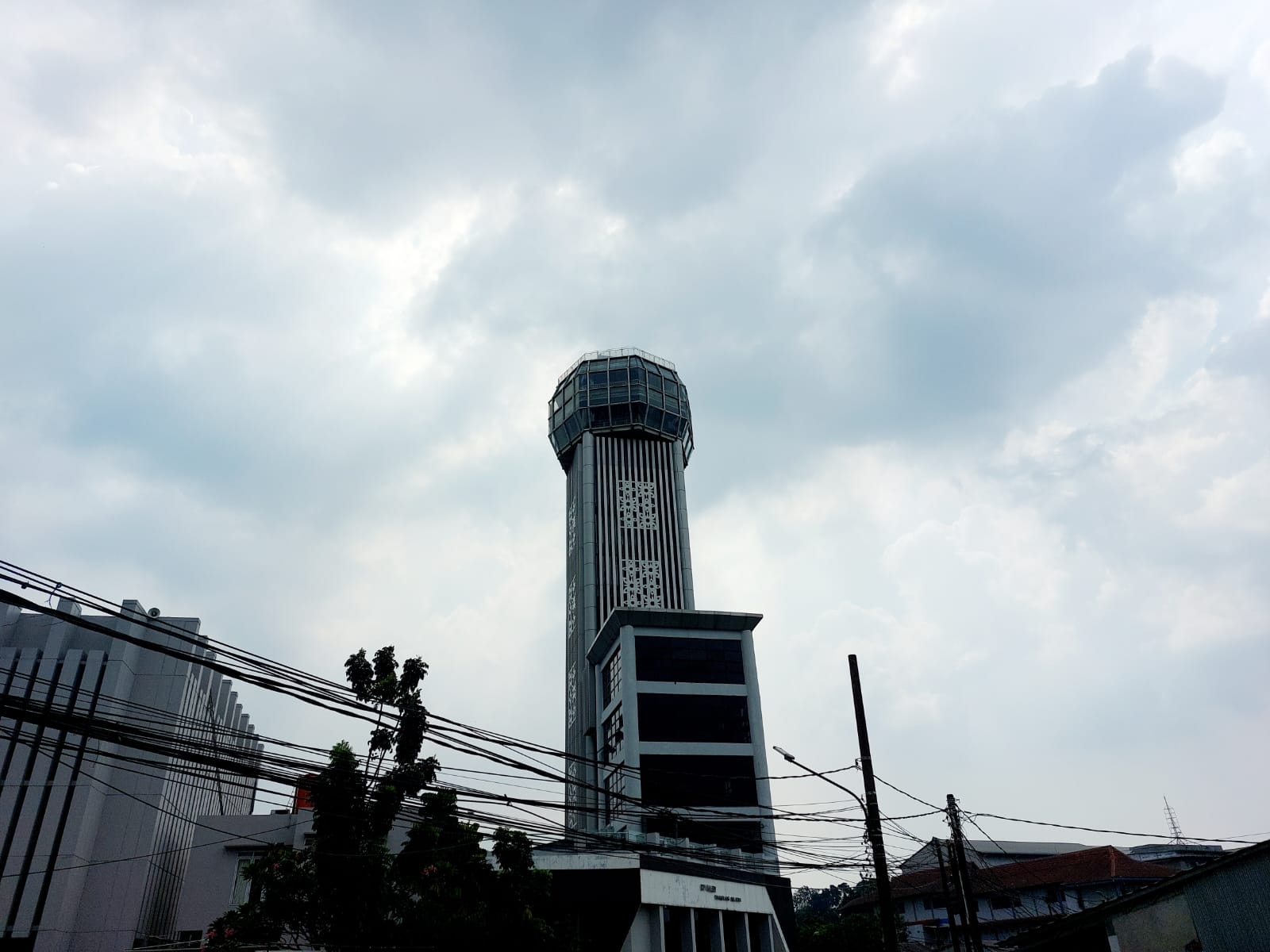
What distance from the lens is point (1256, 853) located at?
72.6 feet

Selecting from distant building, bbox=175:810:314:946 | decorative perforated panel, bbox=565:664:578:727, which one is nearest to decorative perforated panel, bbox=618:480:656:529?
decorative perforated panel, bbox=565:664:578:727

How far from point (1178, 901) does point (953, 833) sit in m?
6.89

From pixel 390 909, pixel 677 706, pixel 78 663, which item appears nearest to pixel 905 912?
pixel 677 706

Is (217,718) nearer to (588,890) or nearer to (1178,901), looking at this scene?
(588,890)

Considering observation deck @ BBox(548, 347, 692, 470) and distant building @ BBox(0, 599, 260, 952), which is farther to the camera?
observation deck @ BBox(548, 347, 692, 470)

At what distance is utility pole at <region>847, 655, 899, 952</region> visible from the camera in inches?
837

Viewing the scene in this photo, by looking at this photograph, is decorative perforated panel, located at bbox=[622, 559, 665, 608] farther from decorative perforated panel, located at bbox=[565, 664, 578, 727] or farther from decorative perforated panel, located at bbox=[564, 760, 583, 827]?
decorative perforated panel, located at bbox=[564, 760, 583, 827]

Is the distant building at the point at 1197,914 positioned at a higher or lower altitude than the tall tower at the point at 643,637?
lower

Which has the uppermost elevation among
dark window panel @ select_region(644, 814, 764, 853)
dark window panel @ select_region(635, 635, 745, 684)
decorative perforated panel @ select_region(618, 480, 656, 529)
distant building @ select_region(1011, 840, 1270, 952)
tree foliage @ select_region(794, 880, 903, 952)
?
decorative perforated panel @ select_region(618, 480, 656, 529)

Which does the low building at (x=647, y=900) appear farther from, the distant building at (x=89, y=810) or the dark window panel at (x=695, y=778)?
the dark window panel at (x=695, y=778)

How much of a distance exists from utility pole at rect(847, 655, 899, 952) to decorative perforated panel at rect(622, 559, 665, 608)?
200 ft

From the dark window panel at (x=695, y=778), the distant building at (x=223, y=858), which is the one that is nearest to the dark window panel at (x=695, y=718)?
the dark window panel at (x=695, y=778)

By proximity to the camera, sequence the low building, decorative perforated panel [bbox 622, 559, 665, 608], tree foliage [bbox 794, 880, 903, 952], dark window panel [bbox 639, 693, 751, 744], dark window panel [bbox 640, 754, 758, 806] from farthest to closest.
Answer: decorative perforated panel [bbox 622, 559, 665, 608], dark window panel [bbox 639, 693, 751, 744], dark window panel [bbox 640, 754, 758, 806], tree foliage [bbox 794, 880, 903, 952], the low building

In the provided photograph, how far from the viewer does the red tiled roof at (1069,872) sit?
63.4m
